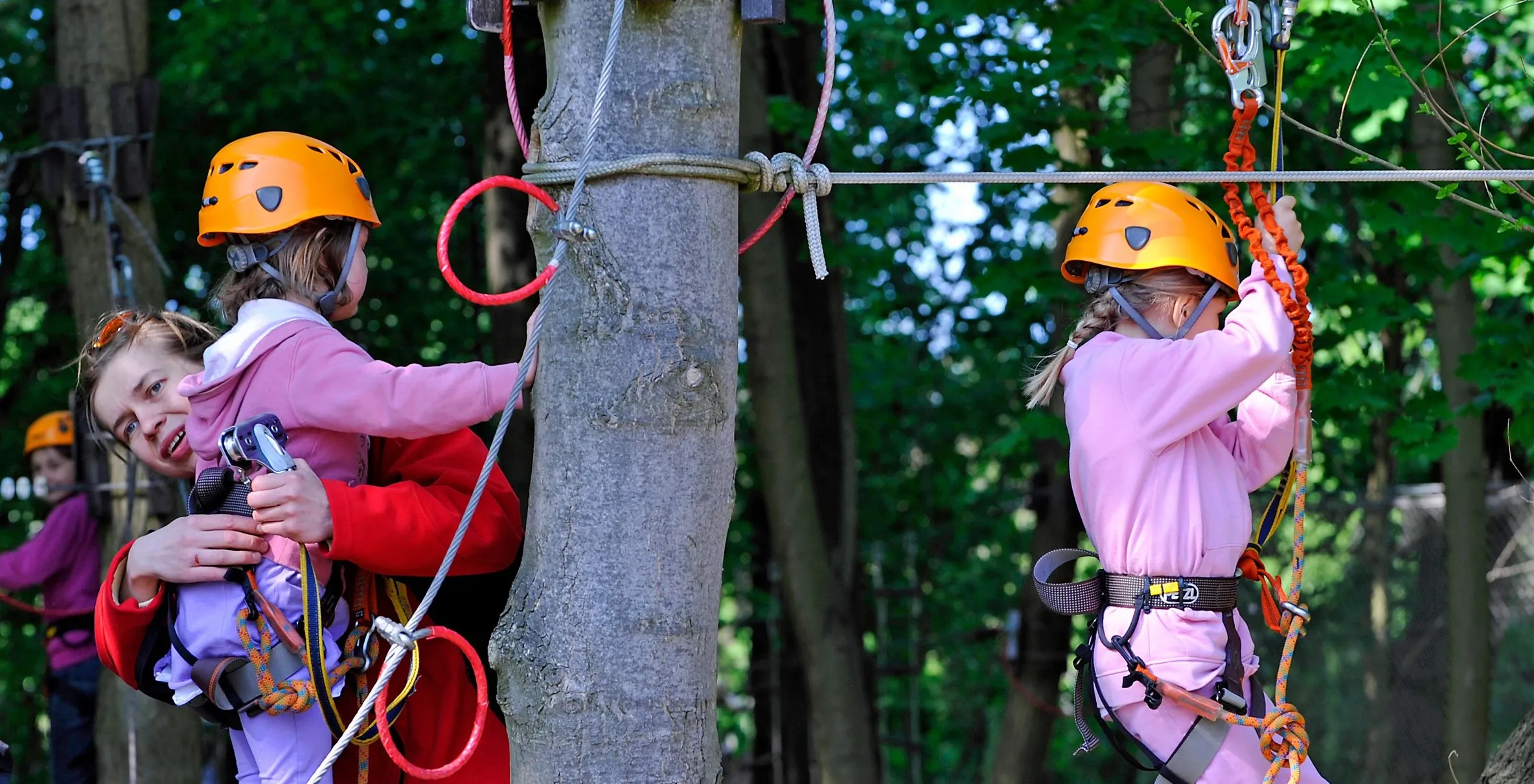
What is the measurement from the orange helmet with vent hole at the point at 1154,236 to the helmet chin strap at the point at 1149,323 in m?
0.04

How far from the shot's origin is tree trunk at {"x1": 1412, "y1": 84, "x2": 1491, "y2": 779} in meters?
6.57

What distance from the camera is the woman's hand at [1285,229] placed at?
2.90 metres

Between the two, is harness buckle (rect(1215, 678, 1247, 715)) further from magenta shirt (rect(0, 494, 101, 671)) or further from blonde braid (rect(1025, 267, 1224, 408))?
magenta shirt (rect(0, 494, 101, 671))

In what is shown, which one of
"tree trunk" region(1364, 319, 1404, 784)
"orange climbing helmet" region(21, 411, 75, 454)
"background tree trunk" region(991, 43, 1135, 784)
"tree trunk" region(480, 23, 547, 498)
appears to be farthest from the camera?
"tree trunk" region(1364, 319, 1404, 784)

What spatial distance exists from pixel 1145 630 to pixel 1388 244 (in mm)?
3600

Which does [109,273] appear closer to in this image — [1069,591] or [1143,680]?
[1069,591]

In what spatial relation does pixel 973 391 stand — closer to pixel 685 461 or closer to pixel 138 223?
pixel 138 223

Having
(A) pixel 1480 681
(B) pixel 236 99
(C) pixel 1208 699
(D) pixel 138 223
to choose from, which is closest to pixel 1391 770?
(A) pixel 1480 681

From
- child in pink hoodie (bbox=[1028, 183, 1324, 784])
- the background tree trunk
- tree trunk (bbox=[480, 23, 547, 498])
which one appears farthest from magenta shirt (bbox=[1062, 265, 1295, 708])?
tree trunk (bbox=[480, 23, 547, 498])

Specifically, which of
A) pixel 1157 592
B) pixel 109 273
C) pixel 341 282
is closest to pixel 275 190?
pixel 341 282

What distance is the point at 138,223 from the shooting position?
238 inches

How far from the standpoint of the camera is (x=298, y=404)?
2.65 metres

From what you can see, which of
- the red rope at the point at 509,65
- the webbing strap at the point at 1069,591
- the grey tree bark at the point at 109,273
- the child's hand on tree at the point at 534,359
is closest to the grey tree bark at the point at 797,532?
the grey tree bark at the point at 109,273

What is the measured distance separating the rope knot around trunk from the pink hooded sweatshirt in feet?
1.86
